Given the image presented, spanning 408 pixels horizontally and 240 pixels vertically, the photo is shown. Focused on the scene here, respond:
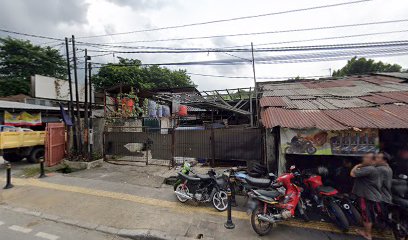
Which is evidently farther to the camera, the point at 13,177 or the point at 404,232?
the point at 13,177

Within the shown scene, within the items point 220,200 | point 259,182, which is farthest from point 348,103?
point 220,200

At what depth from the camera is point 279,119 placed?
16.9 ft

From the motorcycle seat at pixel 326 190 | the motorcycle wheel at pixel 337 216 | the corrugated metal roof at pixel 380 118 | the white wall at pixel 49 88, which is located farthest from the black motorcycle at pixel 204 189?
the white wall at pixel 49 88

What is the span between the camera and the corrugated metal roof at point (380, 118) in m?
4.47

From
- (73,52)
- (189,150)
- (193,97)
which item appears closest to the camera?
(189,150)

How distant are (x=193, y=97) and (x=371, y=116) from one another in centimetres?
944

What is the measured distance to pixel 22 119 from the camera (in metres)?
13.4

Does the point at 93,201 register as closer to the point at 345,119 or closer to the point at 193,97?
the point at 345,119

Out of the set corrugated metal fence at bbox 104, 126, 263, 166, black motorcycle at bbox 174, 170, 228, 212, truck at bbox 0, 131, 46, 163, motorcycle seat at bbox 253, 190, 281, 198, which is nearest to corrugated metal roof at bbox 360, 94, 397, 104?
corrugated metal fence at bbox 104, 126, 263, 166

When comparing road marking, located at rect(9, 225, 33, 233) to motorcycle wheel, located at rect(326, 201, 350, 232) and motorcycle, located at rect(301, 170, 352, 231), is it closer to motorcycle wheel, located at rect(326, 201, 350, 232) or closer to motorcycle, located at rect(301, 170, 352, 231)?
motorcycle, located at rect(301, 170, 352, 231)

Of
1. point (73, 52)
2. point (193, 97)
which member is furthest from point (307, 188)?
point (73, 52)

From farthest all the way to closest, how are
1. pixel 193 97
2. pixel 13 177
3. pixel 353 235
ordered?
pixel 193 97 → pixel 13 177 → pixel 353 235

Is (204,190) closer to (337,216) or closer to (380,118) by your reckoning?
(337,216)

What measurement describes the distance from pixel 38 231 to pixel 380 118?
26.9 feet
